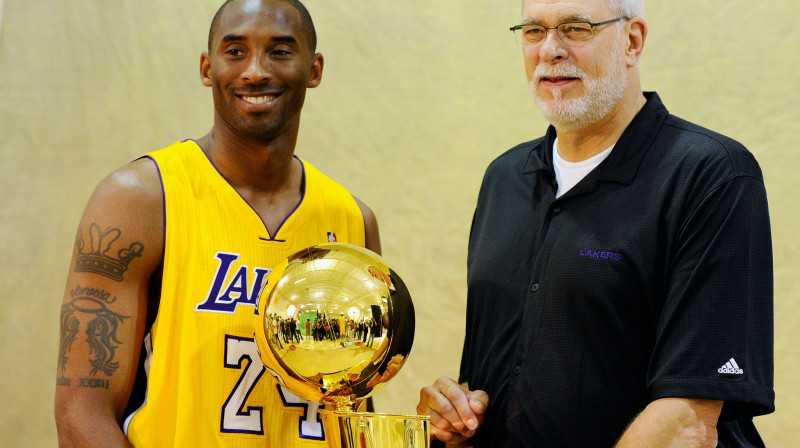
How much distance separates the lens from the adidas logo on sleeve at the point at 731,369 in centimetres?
145

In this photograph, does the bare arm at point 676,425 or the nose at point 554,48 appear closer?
the bare arm at point 676,425

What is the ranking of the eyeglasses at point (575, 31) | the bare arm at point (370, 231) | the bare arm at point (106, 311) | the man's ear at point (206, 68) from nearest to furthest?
the bare arm at point (106, 311) → the eyeglasses at point (575, 31) → the man's ear at point (206, 68) → the bare arm at point (370, 231)

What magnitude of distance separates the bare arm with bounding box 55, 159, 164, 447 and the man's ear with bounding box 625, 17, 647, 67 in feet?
3.48

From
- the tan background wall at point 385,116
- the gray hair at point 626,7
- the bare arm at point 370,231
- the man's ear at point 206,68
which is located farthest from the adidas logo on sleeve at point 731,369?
the tan background wall at point 385,116

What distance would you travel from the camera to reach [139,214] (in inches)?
65.6

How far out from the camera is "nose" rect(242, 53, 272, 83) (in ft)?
5.68

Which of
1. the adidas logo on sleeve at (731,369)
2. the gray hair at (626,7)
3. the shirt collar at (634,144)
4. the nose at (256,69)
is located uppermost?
the gray hair at (626,7)

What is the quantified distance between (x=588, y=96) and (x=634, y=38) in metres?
0.18

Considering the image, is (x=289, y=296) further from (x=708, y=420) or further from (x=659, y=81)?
(x=659, y=81)

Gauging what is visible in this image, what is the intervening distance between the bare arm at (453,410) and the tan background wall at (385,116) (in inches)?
47.6

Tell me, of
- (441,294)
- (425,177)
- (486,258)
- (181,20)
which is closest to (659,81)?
(425,177)

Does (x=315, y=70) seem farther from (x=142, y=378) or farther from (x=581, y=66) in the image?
(x=142, y=378)

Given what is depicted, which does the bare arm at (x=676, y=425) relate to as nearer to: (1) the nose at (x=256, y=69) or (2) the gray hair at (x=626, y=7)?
(2) the gray hair at (x=626, y=7)

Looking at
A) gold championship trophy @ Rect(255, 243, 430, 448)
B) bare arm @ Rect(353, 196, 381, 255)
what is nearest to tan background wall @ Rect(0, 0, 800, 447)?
bare arm @ Rect(353, 196, 381, 255)
